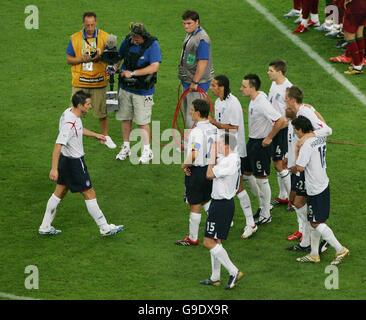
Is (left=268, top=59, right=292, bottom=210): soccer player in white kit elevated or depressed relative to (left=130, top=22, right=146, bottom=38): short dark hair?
depressed

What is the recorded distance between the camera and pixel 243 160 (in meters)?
11.5

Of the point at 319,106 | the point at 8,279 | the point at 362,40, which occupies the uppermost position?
the point at 362,40

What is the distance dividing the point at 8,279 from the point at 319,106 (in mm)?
7259

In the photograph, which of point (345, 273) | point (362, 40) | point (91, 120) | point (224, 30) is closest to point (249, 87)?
point (345, 273)

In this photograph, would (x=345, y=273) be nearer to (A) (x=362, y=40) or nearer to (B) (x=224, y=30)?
(A) (x=362, y=40)

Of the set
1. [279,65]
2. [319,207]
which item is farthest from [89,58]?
[319,207]

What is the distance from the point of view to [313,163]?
10.2 m

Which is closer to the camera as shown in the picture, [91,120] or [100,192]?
[100,192]

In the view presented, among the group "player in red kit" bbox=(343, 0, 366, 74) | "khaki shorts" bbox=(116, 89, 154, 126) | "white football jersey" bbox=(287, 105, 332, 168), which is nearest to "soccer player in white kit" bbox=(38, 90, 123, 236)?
"khaki shorts" bbox=(116, 89, 154, 126)

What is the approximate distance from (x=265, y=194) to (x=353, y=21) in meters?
6.17

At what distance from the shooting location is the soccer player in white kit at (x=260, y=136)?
11.1 m

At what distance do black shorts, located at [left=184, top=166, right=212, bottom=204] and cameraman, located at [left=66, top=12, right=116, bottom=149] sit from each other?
9.19ft

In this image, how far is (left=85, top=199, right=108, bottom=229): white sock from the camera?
11.0 m

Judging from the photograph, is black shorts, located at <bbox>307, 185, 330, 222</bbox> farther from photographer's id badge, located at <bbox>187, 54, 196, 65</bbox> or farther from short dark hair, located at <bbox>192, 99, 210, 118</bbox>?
photographer's id badge, located at <bbox>187, 54, 196, 65</bbox>
